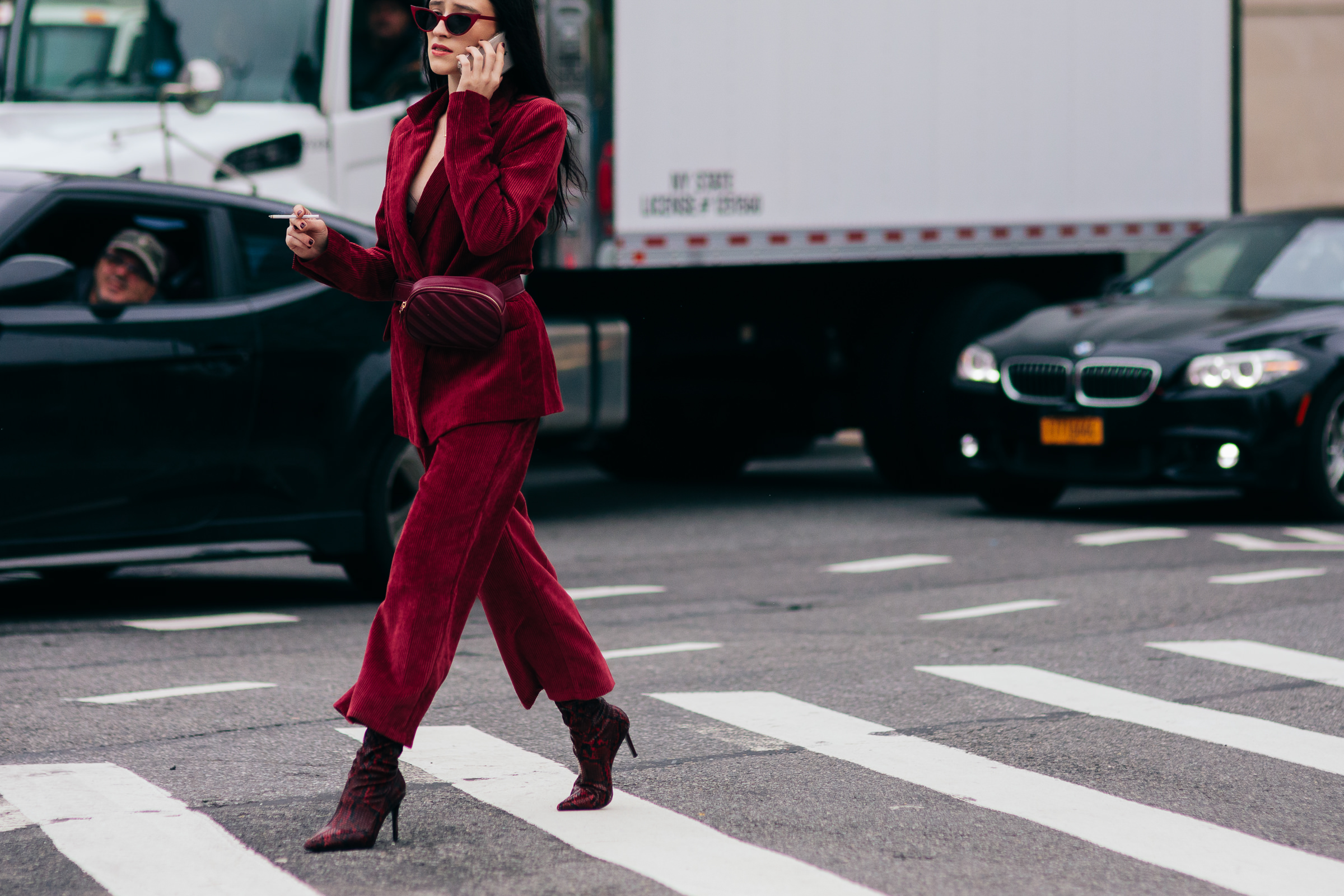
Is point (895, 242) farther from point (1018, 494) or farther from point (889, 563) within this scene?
point (889, 563)

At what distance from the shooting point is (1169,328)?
36.0 feet

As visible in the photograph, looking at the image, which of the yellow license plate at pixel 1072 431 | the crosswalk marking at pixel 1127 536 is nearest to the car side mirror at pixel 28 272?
the crosswalk marking at pixel 1127 536

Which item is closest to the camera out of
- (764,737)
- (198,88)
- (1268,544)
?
(764,737)

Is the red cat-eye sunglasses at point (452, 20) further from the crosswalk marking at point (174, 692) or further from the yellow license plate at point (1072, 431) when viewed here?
the yellow license plate at point (1072, 431)

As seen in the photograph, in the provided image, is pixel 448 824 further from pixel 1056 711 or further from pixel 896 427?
pixel 896 427

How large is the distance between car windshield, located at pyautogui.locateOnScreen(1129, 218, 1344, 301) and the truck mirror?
5.27 m

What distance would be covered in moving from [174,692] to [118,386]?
5.30ft

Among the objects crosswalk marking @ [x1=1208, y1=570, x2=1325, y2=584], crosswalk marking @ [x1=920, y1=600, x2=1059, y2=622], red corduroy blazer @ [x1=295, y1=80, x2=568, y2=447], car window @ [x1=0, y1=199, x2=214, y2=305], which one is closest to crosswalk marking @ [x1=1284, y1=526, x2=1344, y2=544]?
crosswalk marking @ [x1=1208, y1=570, x2=1325, y2=584]

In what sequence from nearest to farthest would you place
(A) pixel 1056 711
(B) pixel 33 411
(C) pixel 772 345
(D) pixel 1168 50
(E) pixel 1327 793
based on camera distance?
(E) pixel 1327 793
(A) pixel 1056 711
(B) pixel 33 411
(C) pixel 772 345
(D) pixel 1168 50

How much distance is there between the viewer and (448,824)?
455cm

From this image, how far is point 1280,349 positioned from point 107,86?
19.0 feet

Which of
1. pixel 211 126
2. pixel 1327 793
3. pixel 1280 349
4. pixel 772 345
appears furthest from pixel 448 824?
pixel 772 345

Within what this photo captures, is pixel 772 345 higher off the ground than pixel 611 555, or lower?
higher

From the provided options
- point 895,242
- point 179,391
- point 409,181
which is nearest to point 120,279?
point 179,391
